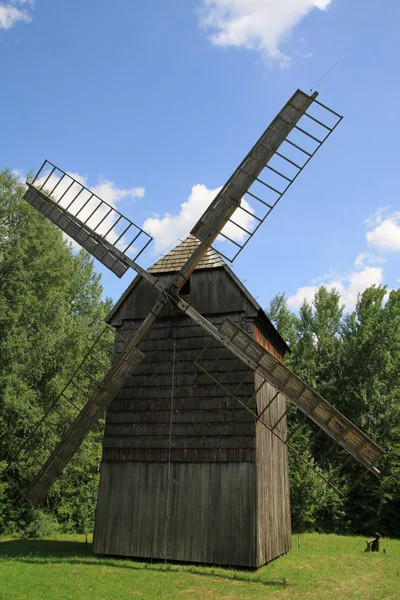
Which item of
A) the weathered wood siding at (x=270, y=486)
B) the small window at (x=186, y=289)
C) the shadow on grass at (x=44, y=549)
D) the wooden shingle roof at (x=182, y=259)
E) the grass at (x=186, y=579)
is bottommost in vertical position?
the grass at (x=186, y=579)

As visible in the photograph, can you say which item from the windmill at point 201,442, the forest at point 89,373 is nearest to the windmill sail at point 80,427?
the windmill at point 201,442

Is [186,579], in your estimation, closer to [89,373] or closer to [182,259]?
[182,259]

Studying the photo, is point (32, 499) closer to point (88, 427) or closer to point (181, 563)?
point (88, 427)

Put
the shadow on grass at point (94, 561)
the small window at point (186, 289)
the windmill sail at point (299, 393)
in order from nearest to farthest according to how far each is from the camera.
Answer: the windmill sail at point (299, 393)
the shadow on grass at point (94, 561)
the small window at point (186, 289)

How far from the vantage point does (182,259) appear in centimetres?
1561

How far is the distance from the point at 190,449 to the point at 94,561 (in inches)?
153

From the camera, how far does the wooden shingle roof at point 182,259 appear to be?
15102 mm

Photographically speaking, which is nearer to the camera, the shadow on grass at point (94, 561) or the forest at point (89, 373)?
the shadow on grass at point (94, 561)

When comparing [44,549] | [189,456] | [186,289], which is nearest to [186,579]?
[189,456]

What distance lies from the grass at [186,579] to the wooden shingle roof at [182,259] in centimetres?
825

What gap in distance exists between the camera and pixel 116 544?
13875mm

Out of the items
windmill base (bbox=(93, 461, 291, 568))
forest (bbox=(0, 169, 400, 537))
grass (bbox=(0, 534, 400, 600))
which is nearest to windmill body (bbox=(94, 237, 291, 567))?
windmill base (bbox=(93, 461, 291, 568))

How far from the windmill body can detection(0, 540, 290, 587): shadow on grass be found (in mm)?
439

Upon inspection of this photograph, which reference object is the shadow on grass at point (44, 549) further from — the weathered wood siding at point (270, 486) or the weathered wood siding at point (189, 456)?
the weathered wood siding at point (270, 486)
